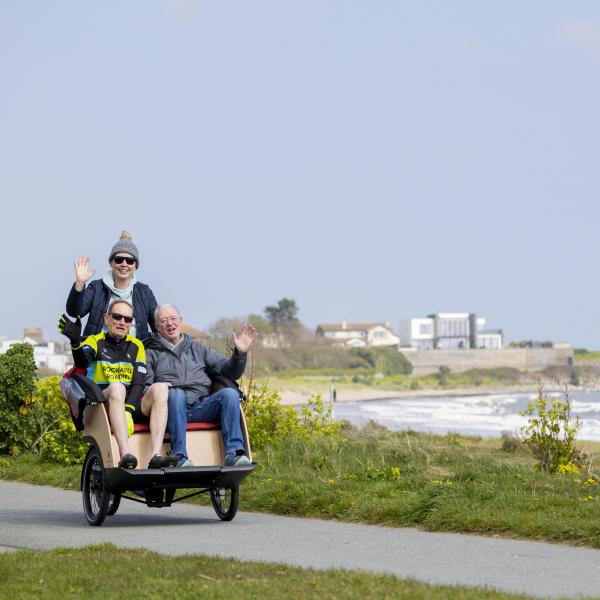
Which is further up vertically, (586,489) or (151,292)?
(151,292)

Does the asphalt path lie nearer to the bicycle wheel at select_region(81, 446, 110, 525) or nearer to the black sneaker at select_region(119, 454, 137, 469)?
the bicycle wheel at select_region(81, 446, 110, 525)

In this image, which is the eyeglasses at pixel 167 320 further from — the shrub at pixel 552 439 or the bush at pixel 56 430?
the shrub at pixel 552 439

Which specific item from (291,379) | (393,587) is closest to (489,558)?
(393,587)

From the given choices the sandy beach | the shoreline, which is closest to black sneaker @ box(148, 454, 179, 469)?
the shoreline

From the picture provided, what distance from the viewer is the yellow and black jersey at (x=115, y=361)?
1066cm

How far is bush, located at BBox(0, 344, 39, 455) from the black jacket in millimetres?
6426

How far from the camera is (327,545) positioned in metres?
9.26

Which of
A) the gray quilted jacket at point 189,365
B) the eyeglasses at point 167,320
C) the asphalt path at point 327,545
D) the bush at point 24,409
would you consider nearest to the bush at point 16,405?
the bush at point 24,409

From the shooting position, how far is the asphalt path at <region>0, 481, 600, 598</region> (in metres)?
7.77

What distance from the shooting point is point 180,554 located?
863 centimetres

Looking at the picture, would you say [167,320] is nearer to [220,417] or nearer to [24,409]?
[220,417]

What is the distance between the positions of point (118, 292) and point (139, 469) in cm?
156

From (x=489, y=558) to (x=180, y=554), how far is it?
193 cm

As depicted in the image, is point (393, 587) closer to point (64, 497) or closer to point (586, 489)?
point (586, 489)
